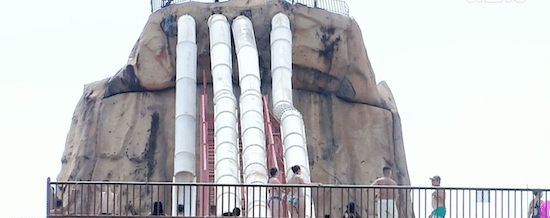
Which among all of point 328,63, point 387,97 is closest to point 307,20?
point 328,63

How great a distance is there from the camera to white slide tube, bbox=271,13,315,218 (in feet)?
158

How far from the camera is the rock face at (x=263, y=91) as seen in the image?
5300 centimetres

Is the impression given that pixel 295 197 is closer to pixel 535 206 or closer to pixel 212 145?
pixel 535 206

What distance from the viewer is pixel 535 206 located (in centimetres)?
3712

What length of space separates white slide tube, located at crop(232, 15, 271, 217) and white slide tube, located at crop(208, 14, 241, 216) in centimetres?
26

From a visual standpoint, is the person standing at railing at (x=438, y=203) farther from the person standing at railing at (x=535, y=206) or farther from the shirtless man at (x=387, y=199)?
the person standing at railing at (x=535, y=206)

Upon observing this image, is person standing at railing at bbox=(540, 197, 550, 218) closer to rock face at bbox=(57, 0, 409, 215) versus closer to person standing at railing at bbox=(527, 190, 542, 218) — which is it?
person standing at railing at bbox=(527, 190, 542, 218)

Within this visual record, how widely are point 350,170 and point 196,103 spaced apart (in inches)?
195

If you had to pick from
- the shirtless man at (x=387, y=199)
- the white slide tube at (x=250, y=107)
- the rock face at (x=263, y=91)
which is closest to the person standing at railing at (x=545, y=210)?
the shirtless man at (x=387, y=199)

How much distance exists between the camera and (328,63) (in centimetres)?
5366

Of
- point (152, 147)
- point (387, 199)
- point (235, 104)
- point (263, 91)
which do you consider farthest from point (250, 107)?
point (387, 199)

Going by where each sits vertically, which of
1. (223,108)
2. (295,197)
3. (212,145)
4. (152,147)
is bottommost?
(295,197)

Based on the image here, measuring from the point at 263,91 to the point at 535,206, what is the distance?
17.5 m

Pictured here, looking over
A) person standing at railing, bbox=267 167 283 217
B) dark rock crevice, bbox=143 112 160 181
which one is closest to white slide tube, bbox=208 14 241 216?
dark rock crevice, bbox=143 112 160 181
